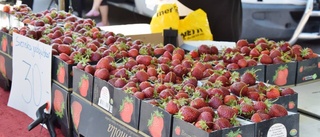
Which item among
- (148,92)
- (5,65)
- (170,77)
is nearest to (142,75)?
(170,77)

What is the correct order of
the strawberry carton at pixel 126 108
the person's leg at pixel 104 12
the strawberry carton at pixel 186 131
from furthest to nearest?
the person's leg at pixel 104 12 < the strawberry carton at pixel 126 108 < the strawberry carton at pixel 186 131

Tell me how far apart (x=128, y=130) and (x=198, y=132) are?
1.40ft

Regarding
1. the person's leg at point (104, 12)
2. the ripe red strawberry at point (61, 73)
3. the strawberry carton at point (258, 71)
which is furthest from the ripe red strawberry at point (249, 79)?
the person's leg at point (104, 12)

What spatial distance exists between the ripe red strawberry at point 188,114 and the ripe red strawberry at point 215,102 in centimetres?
14

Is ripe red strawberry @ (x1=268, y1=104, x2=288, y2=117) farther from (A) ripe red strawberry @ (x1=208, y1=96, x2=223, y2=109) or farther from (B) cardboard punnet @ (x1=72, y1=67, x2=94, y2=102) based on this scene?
(B) cardboard punnet @ (x1=72, y1=67, x2=94, y2=102)

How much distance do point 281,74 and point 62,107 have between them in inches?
39.4

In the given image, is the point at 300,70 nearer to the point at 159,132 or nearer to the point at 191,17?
the point at 159,132

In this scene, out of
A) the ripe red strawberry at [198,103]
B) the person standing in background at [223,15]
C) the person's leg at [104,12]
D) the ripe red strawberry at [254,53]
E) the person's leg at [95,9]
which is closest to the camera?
the ripe red strawberry at [198,103]

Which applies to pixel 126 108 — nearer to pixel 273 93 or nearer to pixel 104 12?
pixel 273 93

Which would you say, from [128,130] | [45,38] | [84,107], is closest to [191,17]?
[45,38]

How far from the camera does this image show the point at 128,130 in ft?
5.99

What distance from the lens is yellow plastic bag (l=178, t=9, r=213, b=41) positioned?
3635 mm

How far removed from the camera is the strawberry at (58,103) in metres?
2.34

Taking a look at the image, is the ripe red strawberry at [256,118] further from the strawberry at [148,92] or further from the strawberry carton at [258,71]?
the strawberry carton at [258,71]
